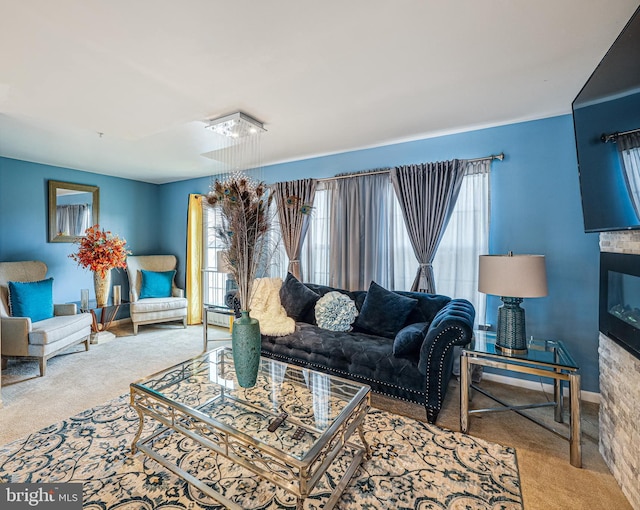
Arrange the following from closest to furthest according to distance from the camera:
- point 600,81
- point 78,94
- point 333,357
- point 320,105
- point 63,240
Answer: point 600,81 < point 78,94 < point 320,105 < point 333,357 < point 63,240

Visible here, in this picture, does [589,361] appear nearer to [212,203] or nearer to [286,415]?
[286,415]

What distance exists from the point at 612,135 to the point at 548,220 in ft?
4.12

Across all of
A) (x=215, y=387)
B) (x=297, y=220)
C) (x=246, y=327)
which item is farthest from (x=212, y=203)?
(x=297, y=220)

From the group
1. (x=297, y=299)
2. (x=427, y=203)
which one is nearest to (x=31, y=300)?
(x=297, y=299)

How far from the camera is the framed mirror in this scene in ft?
14.2

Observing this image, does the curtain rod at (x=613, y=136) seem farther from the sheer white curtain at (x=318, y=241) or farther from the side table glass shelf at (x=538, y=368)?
the sheer white curtain at (x=318, y=241)

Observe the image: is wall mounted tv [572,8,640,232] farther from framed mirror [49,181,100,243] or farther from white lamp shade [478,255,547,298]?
framed mirror [49,181,100,243]

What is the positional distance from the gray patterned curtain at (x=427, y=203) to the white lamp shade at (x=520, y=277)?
3.24 ft

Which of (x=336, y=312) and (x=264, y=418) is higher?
(x=336, y=312)

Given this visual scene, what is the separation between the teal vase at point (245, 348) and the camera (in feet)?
6.37

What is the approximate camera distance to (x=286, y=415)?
1.74 metres

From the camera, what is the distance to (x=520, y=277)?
2.08 m

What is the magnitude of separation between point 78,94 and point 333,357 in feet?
9.11

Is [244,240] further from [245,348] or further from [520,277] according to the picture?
[520,277]
